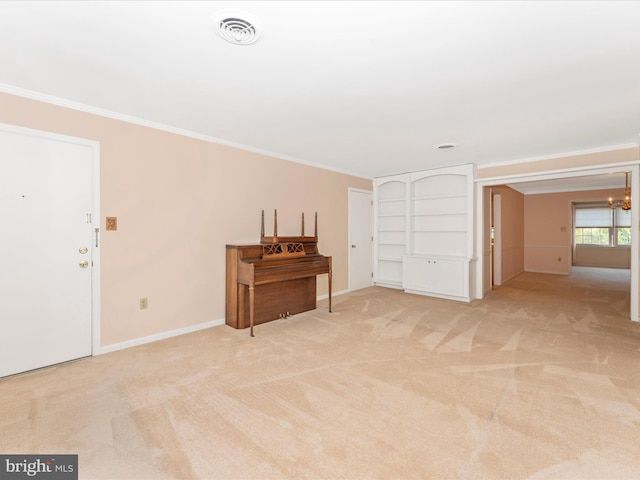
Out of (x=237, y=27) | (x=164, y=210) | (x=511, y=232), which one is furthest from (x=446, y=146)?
(x=511, y=232)

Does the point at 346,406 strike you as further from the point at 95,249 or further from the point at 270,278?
the point at 95,249

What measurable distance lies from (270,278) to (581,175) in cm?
482

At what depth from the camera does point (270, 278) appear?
3.64 meters

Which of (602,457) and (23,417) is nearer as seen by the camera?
(602,457)

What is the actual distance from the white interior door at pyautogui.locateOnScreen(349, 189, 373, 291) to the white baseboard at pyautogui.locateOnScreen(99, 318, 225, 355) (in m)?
2.90

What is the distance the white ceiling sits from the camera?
65.0 inches

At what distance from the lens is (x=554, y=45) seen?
75.0 inches

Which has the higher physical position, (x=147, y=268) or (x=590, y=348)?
(x=147, y=268)

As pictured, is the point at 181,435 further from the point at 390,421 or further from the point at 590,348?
the point at 590,348

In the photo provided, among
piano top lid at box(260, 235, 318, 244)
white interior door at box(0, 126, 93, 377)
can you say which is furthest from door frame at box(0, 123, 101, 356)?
piano top lid at box(260, 235, 318, 244)

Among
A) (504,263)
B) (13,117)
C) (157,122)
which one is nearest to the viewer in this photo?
(13,117)

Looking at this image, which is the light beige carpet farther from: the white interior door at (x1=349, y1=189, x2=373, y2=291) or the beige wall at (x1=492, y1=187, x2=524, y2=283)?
the beige wall at (x1=492, y1=187, x2=524, y2=283)

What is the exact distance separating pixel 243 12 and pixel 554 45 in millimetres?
1951

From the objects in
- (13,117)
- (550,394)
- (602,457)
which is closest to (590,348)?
(550,394)
